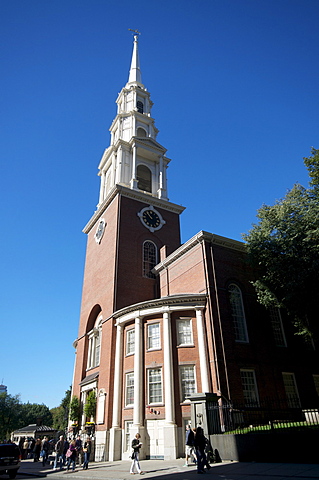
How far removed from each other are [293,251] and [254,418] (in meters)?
10.3

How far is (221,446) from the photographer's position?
48.6 feet

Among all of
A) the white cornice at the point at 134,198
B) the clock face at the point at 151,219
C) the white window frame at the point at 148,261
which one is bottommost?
the white window frame at the point at 148,261

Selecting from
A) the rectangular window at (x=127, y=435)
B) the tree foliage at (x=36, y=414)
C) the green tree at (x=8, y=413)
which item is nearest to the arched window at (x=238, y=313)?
the rectangular window at (x=127, y=435)

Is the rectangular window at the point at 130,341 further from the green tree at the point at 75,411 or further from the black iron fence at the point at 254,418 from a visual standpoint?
the green tree at the point at 75,411

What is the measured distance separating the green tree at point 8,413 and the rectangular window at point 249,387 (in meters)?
65.0

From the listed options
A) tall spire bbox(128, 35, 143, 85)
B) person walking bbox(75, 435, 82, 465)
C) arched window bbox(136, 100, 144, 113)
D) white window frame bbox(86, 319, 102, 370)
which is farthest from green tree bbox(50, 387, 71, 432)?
tall spire bbox(128, 35, 143, 85)

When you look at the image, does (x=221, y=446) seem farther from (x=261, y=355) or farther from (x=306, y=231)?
(x=306, y=231)

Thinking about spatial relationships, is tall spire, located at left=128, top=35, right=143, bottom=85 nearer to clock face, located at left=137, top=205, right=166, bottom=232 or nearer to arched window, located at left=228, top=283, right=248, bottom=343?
clock face, located at left=137, top=205, right=166, bottom=232

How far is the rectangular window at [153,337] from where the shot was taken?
2241 cm

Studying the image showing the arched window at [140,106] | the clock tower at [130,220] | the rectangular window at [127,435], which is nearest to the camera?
the rectangular window at [127,435]

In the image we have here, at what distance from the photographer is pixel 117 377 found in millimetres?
23375

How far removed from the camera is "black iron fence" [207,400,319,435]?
13961 millimetres

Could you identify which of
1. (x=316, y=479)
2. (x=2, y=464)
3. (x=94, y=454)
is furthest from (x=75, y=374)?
(x=316, y=479)

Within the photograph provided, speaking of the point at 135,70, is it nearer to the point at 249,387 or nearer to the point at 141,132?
the point at 141,132
